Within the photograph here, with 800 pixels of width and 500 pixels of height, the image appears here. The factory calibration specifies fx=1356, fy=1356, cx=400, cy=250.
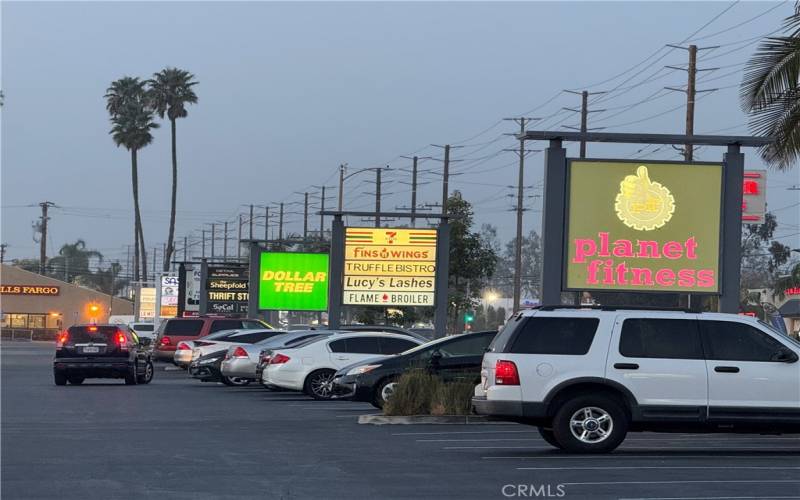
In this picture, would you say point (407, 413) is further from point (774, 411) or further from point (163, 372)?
point (163, 372)

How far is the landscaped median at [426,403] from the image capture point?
69.2 ft

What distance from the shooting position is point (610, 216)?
25.8 m

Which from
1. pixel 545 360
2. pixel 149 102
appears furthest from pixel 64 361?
pixel 149 102

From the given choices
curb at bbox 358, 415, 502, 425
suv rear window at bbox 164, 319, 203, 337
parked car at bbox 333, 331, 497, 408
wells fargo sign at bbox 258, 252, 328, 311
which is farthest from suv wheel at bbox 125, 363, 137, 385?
wells fargo sign at bbox 258, 252, 328, 311

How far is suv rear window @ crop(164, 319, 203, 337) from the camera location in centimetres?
4472

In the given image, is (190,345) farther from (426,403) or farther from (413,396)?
(426,403)

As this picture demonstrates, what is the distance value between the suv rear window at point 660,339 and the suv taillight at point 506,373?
1328 mm

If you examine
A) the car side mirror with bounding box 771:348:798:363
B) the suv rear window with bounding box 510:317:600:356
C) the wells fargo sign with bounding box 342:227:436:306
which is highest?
the wells fargo sign with bounding box 342:227:436:306

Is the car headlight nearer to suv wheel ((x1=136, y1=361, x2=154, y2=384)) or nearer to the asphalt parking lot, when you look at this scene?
the asphalt parking lot

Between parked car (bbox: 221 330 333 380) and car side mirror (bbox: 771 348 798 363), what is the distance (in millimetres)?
17338

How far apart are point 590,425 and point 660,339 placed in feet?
4.49

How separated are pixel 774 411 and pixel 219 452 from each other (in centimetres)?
669

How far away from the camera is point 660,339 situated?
1648 centimetres

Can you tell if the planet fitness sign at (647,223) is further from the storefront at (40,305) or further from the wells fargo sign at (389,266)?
the storefront at (40,305)
